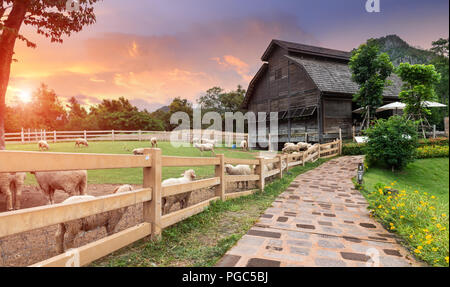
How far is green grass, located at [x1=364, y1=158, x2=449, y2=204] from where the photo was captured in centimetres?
830

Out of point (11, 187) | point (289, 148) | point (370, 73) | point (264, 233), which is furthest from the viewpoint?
point (370, 73)

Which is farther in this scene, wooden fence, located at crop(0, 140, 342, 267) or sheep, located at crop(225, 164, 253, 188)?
sheep, located at crop(225, 164, 253, 188)

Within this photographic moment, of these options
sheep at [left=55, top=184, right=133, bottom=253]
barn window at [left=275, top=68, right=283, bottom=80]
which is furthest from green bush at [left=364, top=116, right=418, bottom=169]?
barn window at [left=275, top=68, right=283, bottom=80]

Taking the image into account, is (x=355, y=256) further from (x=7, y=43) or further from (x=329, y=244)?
(x=7, y=43)

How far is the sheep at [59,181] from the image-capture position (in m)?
4.35

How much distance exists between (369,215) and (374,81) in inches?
573

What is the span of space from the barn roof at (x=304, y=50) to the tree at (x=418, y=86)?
7.90 meters

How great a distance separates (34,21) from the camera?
16.6 feet

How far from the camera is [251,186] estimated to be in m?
7.06

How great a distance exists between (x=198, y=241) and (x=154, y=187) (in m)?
0.98

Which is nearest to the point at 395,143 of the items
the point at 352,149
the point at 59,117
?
the point at 352,149

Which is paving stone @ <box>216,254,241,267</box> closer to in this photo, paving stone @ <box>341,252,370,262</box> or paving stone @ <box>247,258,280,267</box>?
paving stone @ <box>247,258,280,267</box>

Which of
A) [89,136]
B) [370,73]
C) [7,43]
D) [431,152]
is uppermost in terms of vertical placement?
[370,73]

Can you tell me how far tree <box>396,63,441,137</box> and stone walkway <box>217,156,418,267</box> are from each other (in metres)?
12.5
